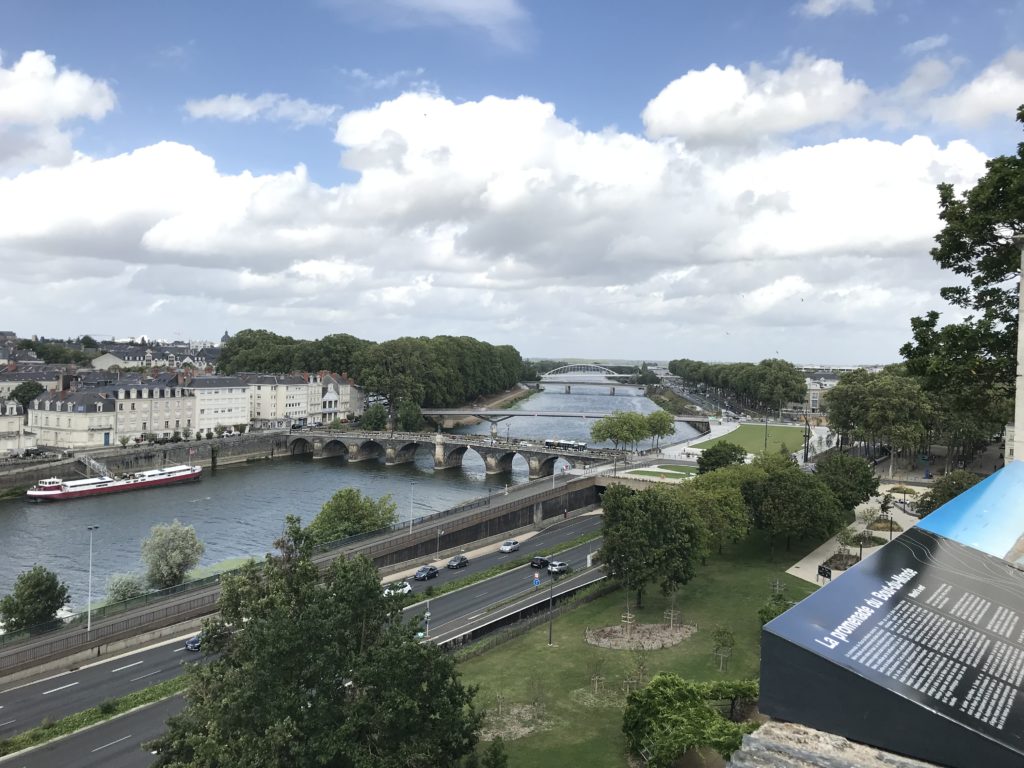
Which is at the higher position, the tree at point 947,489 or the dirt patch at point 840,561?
the tree at point 947,489

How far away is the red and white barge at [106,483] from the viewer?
60.8m

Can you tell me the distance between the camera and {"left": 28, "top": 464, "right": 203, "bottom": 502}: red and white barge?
6078 cm

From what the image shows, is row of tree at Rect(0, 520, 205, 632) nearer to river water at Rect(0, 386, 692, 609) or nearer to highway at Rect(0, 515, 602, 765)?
highway at Rect(0, 515, 602, 765)

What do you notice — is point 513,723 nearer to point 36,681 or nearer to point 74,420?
point 36,681

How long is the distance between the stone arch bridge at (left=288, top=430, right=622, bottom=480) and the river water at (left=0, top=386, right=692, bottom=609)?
1797 mm

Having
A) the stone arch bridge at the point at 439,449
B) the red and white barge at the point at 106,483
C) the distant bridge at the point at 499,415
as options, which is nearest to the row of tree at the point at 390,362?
the distant bridge at the point at 499,415

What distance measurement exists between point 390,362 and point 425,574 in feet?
247

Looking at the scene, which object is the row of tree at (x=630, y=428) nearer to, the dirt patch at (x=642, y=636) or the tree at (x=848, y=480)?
the tree at (x=848, y=480)

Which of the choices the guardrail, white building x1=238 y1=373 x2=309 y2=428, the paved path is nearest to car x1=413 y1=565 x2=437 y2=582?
the guardrail

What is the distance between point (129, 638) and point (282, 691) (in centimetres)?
1870

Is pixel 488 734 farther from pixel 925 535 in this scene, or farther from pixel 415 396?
pixel 415 396

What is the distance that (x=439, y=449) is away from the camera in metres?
83.7

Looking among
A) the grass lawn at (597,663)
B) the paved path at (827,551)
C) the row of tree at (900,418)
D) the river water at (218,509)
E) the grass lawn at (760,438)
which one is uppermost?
the row of tree at (900,418)

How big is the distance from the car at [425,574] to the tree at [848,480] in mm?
22323
